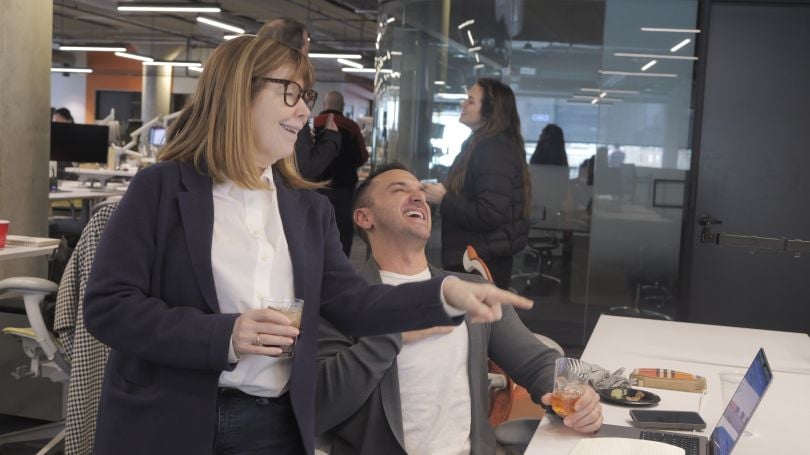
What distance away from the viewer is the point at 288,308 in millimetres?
1695

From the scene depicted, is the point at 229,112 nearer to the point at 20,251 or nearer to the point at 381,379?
the point at 381,379

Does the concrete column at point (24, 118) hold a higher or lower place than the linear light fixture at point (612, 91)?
lower

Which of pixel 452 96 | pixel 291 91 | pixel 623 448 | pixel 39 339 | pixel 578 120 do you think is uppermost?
pixel 452 96

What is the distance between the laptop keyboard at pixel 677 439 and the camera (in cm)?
204

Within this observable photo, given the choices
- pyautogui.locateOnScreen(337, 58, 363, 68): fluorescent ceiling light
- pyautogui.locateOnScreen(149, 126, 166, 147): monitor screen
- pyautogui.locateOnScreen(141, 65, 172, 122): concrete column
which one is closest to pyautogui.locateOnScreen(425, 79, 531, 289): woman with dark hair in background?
pyautogui.locateOnScreen(149, 126, 166, 147): monitor screen

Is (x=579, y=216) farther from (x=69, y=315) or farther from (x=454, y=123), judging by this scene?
(x=69, y=315)

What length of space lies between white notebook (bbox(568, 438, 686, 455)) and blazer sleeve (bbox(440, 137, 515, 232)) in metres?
2.78

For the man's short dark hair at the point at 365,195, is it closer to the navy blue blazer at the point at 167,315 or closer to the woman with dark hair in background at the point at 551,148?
the navy blue blazer at the point at 167,315

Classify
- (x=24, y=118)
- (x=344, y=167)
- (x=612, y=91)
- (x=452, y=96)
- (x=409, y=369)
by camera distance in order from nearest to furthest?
(x=409, y=369) → (x=24, y=118) → (x=612, y=91) → (x=452, y=96) → (x=344, y=167)

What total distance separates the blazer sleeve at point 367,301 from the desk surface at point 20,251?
250 centimetres

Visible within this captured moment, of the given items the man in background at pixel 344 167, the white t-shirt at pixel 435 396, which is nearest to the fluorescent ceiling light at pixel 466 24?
the man in background at pixel 344 167

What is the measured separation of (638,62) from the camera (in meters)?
6.44

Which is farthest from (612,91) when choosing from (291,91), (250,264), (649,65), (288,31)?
(250,264)

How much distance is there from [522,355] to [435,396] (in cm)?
28
